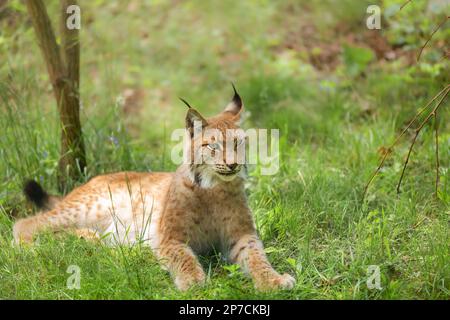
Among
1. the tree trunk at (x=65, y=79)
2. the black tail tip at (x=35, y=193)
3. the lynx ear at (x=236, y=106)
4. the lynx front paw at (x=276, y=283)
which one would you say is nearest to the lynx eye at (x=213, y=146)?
A: the lynx ear at (x=236, y=106)

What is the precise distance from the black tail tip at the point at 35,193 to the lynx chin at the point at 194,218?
19 mm

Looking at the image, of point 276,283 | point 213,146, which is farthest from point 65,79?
point 276,283

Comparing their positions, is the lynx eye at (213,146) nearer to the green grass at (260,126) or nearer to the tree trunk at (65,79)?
the green grass at (260,126)

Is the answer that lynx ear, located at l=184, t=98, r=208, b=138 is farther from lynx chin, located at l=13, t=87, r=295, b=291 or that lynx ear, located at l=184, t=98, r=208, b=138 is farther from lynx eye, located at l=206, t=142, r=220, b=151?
lynx eye, located at l=206, t=142, r=220, b=151

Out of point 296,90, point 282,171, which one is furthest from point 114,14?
point 282,171

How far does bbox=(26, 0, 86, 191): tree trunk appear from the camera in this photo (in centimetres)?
516

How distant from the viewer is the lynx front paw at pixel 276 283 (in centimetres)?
374

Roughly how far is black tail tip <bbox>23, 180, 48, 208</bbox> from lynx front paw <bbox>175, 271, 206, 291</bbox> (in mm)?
1539

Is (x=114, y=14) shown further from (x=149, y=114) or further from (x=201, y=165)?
(x=201, y=165)

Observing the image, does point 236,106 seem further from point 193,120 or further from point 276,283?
point 276,283

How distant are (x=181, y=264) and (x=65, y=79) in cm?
211

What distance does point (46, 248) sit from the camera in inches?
166

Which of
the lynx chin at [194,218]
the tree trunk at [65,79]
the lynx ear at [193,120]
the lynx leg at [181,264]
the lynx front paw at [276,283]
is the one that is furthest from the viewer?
the tree trunk at [65,79]

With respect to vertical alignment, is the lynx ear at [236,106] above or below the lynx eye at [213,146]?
above
